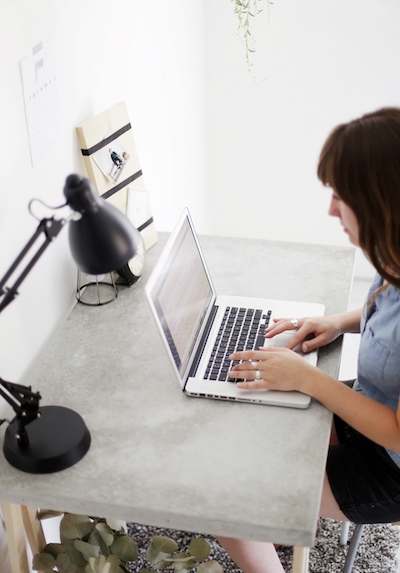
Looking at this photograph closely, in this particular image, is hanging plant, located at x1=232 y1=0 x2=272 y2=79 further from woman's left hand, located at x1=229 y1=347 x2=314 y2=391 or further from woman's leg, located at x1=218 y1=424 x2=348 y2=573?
woman's leg, located at x1=218 y1=424 x2=348 y2=573

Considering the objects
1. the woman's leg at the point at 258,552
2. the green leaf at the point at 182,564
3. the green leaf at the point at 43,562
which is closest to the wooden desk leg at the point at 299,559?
the woman's leg at the point at 258,552

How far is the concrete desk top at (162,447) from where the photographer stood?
3.35ft

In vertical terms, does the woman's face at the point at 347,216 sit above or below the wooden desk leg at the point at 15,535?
above

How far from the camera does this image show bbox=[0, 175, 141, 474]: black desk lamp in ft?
3.00

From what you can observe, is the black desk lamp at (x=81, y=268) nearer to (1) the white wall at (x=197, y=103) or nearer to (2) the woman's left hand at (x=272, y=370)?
(1) the white wall at (x=197, y=103)

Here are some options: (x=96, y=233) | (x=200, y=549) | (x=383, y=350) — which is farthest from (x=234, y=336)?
(x=96, y=233)

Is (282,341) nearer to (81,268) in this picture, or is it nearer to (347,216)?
(347,216)

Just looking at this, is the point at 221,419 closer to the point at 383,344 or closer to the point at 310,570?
the point at 383,344

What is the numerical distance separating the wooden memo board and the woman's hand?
0.49 meters

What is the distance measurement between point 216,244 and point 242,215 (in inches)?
48.5

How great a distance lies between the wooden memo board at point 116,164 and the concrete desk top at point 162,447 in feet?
0.92

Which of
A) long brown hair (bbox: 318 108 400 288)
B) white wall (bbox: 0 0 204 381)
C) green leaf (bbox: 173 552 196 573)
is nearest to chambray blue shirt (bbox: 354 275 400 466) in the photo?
long brown hair (bbox: 318 108 400 288)

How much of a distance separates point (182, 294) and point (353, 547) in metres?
0.74

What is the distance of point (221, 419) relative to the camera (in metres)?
1.19
